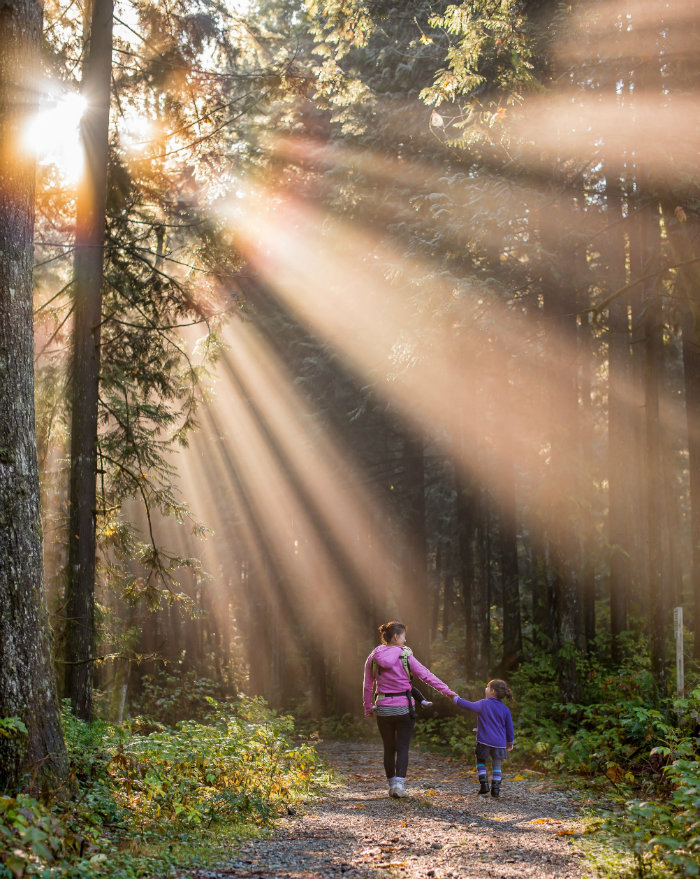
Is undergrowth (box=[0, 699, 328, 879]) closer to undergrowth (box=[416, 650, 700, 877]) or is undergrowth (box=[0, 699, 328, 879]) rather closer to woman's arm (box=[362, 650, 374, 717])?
woman's arm (box=[362, 650, 374, 717])

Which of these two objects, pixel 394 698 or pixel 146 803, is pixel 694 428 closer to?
pixel 394 698

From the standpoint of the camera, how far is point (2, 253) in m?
6.15

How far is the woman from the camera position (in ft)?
28.3

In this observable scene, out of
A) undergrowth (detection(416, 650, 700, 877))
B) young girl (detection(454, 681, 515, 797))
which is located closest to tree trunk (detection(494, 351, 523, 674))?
undergrowth (detection(416, 650, 700, 877))

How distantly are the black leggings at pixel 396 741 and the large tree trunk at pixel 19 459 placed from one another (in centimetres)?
394

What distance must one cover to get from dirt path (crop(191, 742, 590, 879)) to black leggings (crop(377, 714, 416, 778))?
1.14 feet

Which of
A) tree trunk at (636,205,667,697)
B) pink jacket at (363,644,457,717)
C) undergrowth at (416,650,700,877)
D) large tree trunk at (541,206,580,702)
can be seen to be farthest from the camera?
large tree trunk at (541,206,580,702)

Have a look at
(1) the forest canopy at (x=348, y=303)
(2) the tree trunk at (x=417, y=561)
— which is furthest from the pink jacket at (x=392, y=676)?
(2) the tree trunk at (x=417, y=561)

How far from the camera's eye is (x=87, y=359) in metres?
10.6

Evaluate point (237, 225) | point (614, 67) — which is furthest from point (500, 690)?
point (614, 67)

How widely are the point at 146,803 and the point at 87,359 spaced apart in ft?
20.4

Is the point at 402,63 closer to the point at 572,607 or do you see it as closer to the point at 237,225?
the point at 237,225

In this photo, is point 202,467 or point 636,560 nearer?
point 636,560

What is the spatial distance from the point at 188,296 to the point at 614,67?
8.43 meters
